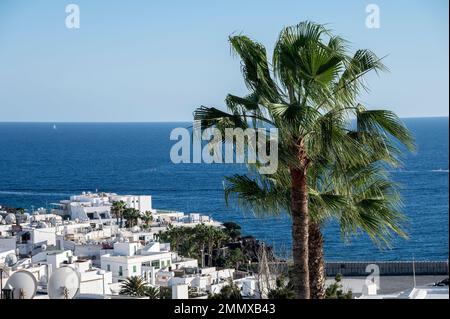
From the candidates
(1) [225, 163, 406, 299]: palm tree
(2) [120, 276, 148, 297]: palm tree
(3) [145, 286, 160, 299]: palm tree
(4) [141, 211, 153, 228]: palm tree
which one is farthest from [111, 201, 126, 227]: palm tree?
(1) [225, 163, 406, 299]: palm tree

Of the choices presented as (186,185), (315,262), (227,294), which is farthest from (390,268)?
(186,185)

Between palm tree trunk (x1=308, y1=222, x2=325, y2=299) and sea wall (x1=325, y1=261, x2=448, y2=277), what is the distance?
20347mm

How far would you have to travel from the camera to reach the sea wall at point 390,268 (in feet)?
89.9

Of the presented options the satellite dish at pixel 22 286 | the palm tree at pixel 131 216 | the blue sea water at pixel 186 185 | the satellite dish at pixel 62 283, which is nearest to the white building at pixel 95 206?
the palm tree at pixel 131 216

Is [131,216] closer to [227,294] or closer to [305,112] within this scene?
[227,294]

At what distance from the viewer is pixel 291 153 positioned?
600 centimetres

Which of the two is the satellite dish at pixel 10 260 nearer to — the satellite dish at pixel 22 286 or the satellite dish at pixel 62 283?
the satellite dish at pixel 62 283

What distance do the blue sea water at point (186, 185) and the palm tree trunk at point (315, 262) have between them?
83.7ft

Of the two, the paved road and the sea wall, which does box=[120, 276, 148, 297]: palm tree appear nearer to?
the paved road

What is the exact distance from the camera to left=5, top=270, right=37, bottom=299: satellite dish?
7694 millimetres

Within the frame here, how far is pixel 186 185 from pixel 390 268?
144ft

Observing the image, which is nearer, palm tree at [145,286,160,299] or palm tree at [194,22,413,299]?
palm tree at [194,22,413,299]

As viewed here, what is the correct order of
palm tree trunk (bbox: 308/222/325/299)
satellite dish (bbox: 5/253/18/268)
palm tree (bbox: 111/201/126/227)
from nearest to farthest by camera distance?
palm tree trunk (bbox: 308/222/325/299)
satellite dish (bbox: 5/253/18/268)
palm tree (bbox: 111/201/126/227)
